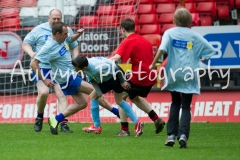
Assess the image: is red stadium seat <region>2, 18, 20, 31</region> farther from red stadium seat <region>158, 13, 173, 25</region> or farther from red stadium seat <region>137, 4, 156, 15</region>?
red stadium seat <region>158, 13, 173, 25</region>

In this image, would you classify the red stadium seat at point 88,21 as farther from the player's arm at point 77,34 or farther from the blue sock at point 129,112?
the blue sock at point 129,112

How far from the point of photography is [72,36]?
10.4 m

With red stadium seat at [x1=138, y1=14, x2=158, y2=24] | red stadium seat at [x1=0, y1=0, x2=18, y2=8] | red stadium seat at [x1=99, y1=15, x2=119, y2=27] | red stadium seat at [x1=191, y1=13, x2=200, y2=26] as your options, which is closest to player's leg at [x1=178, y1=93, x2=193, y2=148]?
red stadium seat at [x1=99, y1=15, x2=119, y2=27]

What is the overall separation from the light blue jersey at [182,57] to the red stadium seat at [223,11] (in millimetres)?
8308

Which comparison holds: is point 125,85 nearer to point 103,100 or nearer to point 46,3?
point 103,100

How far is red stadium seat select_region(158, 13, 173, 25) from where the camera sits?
623 inches

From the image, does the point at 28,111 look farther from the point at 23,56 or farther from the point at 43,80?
the point at 43,80

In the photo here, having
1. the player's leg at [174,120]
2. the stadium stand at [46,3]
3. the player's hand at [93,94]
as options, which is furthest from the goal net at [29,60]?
the player's leg at [174,120]

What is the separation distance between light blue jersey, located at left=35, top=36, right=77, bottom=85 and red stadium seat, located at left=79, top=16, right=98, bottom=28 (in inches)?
118

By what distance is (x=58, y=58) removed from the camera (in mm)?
10086

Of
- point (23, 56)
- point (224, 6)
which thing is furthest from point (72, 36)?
point (224, 6)

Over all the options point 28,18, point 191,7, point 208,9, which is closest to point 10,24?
point 28,18

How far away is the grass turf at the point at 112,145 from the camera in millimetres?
7035

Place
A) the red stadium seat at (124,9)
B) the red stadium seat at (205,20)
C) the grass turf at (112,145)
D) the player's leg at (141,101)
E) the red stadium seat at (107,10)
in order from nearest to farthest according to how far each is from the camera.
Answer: the grass turf at (112,145)
the player's leg at (141,101)
the red stadium seat at (124,9)
the red stadium seat at (107,10)
the red stadium seat at (205,20)
